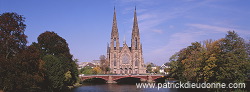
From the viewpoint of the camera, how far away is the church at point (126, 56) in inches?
4877

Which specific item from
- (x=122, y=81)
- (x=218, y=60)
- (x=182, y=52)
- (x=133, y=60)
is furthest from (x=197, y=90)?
(x=133, y=60)

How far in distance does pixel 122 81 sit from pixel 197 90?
51.7 meters

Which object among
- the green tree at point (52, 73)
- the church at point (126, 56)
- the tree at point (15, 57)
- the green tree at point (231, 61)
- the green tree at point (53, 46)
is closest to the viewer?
the tree at point (15, 57)

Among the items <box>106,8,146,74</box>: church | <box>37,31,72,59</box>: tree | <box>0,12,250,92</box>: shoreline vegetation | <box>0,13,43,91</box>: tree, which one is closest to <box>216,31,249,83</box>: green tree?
<box>0,12,250,92</box>: shoreline vegetation

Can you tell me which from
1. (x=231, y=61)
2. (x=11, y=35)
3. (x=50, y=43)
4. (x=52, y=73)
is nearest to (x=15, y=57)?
(x=11, y=35)

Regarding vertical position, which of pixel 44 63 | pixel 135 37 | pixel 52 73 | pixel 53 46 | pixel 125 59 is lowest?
pixel 52 73

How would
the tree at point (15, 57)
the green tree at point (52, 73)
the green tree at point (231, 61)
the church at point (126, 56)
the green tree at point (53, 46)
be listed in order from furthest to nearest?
the church at point (126, 56) → the green tree at point (53, 46) → the green tree at point (52, 73) → the green tree at point (231, 61) → the tree at point (15, 57)

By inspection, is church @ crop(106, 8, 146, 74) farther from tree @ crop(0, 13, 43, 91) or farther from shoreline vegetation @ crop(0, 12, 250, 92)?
tree @ crop(0, 13, 43, 91)

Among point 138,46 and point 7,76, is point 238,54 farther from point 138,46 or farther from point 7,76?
point 138,46

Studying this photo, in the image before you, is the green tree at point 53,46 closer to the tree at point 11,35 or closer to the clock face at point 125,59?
the tree at point 11,35

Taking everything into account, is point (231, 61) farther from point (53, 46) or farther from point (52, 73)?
point (53, 46)

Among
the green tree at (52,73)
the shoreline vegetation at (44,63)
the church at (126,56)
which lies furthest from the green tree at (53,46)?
the church at (126,56)

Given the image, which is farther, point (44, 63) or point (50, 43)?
point (50, 43)

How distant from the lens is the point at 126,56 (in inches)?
4941
